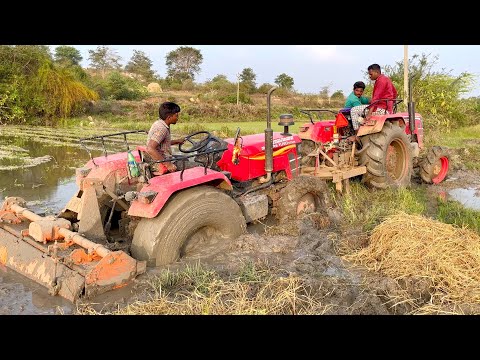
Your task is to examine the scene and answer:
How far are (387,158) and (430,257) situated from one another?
3603 mm

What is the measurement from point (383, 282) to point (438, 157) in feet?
17.1

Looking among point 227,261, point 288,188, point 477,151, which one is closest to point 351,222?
point 288,188

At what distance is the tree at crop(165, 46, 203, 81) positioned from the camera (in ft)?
159

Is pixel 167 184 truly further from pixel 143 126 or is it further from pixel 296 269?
pixel 143 126

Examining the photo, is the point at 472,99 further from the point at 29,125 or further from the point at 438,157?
the point at 29,125

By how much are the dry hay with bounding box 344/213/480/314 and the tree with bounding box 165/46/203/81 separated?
4532cm

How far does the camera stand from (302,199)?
561cm

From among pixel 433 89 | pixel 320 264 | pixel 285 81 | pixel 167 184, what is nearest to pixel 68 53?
pixel 285 81

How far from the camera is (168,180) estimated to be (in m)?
4.31

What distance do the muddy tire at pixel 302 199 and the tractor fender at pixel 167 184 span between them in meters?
0.93

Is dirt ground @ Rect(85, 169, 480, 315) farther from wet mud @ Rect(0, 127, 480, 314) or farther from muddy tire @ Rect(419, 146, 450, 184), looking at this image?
muddy tire @ Rect(419, 146, 450, 184)

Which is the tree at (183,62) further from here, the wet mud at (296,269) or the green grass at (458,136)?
the wet mud at (296,269)

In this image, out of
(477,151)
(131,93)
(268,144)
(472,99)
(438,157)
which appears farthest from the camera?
(131,93)

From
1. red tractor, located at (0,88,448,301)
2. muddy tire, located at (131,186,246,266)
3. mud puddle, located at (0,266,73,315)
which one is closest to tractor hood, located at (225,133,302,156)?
red tractor, located at (0,88,448,301)
